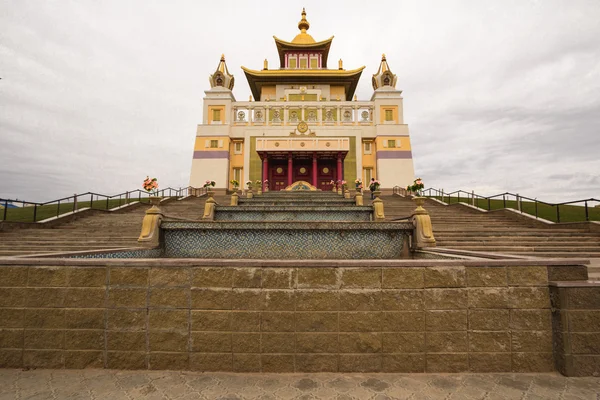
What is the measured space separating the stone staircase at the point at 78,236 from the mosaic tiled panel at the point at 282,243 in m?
2.04

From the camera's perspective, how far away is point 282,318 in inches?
156

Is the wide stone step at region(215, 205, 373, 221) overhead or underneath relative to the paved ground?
overhead

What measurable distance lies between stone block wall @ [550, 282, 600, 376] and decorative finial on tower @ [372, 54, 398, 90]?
35.4m

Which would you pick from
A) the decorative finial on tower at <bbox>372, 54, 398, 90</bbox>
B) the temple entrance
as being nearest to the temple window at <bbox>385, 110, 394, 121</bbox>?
the decorative finial on tower at <bbox>372, 54, 398, 90</bbox>

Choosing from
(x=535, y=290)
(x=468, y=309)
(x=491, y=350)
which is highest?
(x=535, y=290)

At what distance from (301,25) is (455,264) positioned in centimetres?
4824

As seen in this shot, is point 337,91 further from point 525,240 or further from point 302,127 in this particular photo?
point 525,240

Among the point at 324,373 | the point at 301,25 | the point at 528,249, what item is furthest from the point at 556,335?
the point at 301,25

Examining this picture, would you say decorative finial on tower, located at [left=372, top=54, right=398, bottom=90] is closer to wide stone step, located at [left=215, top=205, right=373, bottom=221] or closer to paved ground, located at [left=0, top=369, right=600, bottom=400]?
wide stone step, located at [left=215, top=205, right=373, bottom=221]

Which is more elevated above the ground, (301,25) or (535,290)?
(301,25)

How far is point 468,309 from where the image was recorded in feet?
13.0

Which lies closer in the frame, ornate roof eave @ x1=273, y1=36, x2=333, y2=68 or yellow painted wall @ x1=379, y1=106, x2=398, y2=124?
yellow painted wall @ x1=379, y1=106, x2=398, y2=124

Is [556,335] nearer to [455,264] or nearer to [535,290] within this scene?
[535,290]

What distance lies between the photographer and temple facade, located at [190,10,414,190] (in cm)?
3145
